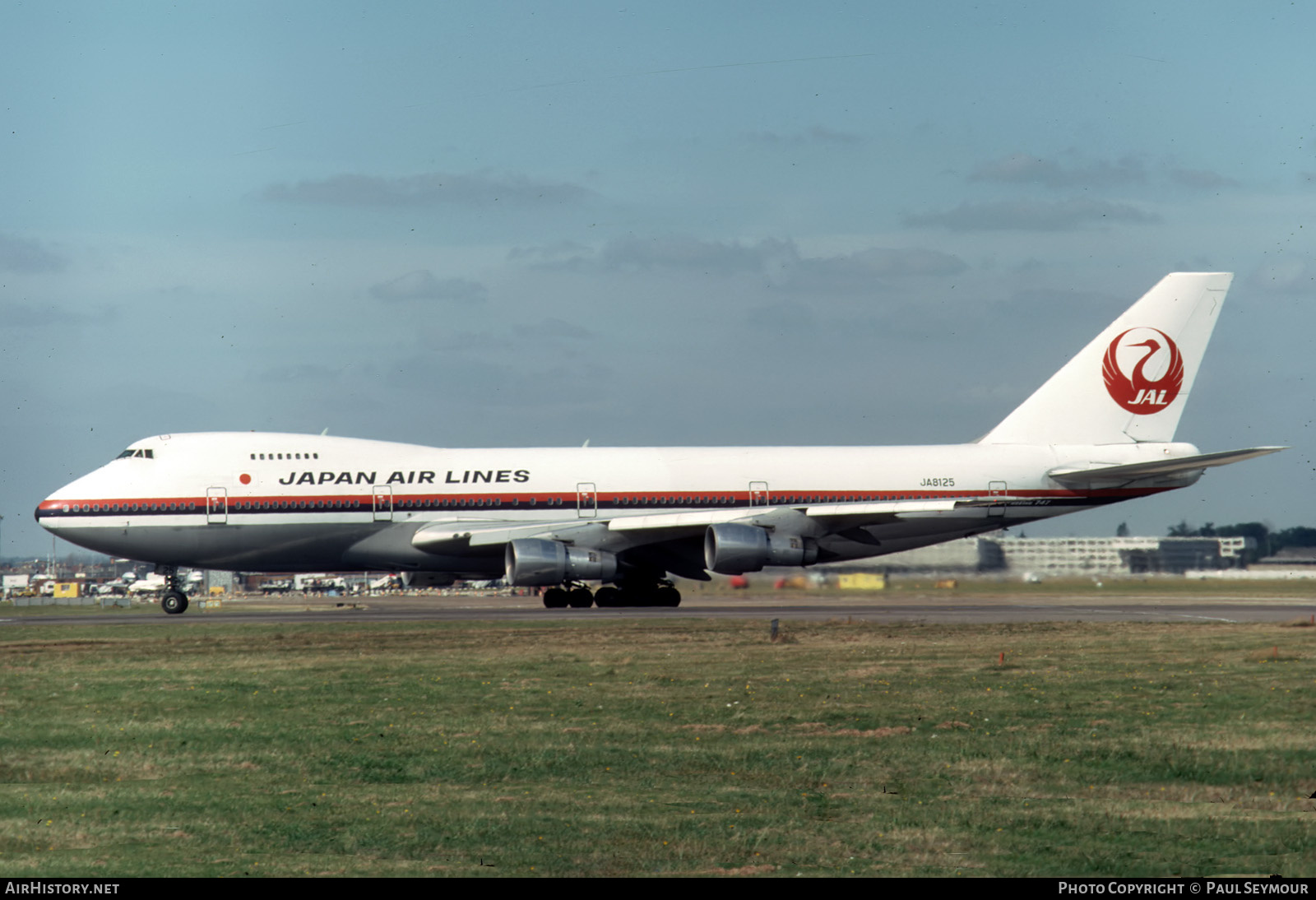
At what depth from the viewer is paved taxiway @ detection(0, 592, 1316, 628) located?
113 ft

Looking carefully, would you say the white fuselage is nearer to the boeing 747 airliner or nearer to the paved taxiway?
the boeing 747 airliner

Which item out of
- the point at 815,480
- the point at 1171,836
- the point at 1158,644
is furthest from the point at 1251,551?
the point at 1171,836

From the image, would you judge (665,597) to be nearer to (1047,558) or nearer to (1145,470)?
(1047,558)

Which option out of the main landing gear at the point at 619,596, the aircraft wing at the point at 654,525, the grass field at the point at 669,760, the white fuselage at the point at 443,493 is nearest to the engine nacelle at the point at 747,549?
the aircraft wing at the point at 654,525

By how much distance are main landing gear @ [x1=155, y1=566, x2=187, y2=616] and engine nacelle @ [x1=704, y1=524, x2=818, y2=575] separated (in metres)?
15.9

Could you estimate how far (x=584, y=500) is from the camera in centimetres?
4272

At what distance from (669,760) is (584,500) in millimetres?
28098

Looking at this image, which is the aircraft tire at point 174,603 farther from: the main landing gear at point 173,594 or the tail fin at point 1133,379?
the tail fin at point 1133,379

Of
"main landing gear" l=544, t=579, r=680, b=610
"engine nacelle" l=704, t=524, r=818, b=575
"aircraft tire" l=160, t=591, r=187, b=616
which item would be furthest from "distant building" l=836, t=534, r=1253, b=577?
"aircraft tire" l=160, t=591, r=187, b=616

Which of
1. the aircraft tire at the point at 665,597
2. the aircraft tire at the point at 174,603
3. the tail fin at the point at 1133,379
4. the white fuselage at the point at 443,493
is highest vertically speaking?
the tail fin at the point at 1133,379

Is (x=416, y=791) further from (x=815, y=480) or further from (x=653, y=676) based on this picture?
(x=815, y=480)

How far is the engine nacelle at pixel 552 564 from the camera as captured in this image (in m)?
39.5

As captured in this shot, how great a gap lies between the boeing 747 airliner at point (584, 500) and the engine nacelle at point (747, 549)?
6 centimetres
